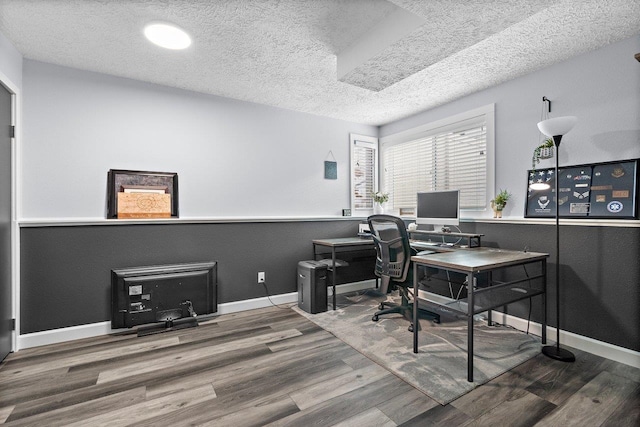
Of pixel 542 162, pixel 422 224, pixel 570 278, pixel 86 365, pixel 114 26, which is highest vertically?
pixel 114 26

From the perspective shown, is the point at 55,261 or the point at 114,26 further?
the point at 55,261

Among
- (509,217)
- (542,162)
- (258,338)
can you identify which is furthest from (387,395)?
(542,162)

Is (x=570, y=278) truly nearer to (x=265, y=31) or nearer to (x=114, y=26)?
(x=265, y=31)

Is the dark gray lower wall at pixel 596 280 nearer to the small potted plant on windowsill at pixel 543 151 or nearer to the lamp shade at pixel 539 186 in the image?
the lamp shade at pixel 539 186

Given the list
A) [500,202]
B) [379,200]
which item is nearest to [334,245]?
[379,200]

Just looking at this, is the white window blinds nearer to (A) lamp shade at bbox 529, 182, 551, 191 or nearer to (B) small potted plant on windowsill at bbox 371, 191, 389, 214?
(B) small potted plant on windowsill at bbox 371, 191, 389, 214

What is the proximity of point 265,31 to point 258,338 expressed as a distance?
2549 millimetres

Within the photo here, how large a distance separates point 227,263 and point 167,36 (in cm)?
223

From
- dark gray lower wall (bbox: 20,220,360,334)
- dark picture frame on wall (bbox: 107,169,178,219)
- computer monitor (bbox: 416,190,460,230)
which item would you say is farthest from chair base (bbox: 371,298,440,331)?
dark picture frame on wall (bbox: 107,169,178,219)

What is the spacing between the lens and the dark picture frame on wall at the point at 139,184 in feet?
9.27

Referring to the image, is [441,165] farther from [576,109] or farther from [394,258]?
[394,258]

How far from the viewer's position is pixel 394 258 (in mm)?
2887

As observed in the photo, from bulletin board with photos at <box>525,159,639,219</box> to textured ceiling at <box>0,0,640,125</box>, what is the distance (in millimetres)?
989

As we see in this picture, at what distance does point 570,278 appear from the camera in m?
2.47
